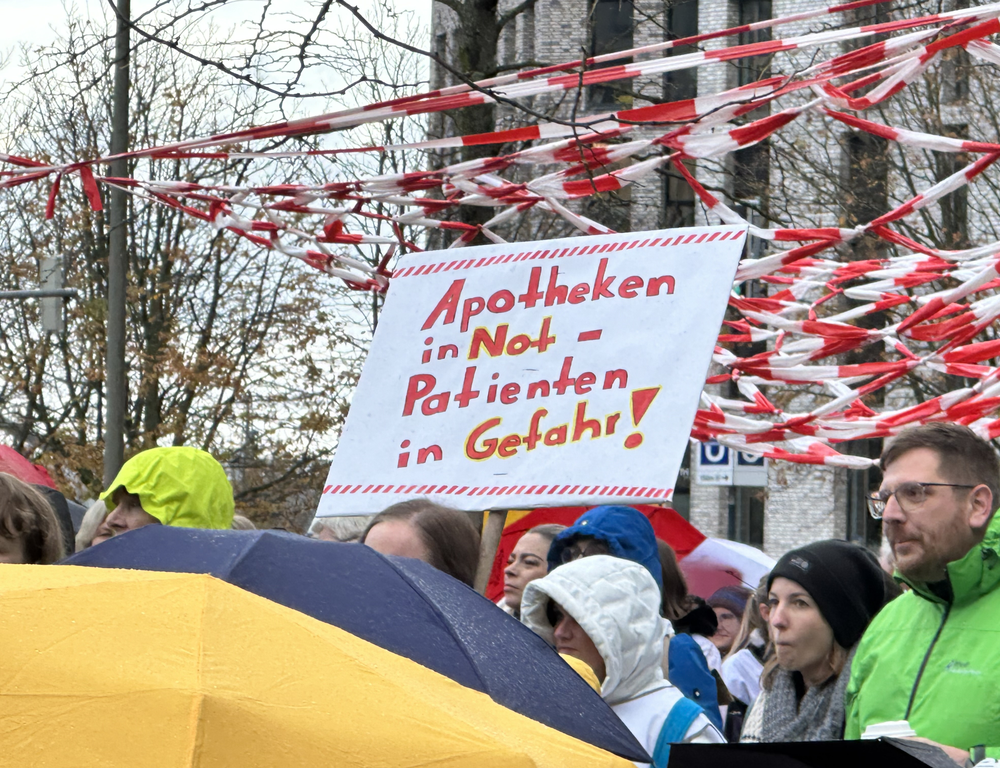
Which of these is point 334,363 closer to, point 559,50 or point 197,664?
point 559,50

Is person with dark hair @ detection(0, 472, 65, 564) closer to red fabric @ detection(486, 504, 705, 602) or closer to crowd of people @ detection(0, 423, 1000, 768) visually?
crowd of people @ detection(0, 423, 1000, 768)

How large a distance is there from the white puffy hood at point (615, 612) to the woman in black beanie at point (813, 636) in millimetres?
557

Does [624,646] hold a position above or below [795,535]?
above

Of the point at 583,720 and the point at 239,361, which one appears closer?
the point at 583,720

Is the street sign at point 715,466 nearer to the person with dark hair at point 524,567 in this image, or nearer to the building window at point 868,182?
the building window at point 868,182

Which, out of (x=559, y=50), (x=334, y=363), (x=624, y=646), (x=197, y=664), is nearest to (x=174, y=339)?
(x=334, y=363)

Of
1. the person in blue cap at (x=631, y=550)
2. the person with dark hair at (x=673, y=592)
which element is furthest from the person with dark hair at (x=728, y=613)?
the person in blue cap at (x=631, y=550)

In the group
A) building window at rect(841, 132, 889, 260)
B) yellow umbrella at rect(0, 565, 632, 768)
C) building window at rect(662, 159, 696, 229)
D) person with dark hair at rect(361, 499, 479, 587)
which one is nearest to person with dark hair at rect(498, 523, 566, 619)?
person with dark hair at rect(361, 499, 479, 587)

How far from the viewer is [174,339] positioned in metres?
23.0

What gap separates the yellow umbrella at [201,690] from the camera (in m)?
1.89

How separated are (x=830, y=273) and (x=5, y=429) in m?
18.9

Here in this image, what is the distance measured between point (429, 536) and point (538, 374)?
32.5 inches

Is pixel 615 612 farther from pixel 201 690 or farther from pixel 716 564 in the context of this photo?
pixel 716 564

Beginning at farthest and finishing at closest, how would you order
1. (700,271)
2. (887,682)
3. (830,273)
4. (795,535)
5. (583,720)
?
(795,535), (830,273), (700,271), (887,682), (583,720)
